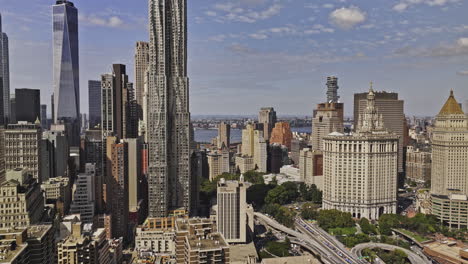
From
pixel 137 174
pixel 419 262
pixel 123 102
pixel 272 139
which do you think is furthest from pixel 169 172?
pixel 272 139

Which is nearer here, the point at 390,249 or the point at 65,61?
the point at 390,249

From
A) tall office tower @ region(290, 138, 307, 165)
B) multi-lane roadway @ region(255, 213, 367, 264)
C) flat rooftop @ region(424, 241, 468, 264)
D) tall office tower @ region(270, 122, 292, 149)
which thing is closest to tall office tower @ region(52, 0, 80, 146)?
tall office tower @ region(290, 138, 307, 165)

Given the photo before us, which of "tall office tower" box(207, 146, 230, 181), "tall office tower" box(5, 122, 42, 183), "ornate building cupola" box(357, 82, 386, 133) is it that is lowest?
"tall office tower" box(207, 146, 230, 181)

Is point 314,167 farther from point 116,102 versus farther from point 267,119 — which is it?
point 267,119

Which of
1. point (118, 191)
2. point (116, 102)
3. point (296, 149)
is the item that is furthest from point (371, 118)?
point (296, 149)

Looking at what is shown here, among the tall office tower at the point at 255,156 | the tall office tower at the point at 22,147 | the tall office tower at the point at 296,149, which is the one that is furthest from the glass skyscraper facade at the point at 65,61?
the tall office tower at the point at 22,147

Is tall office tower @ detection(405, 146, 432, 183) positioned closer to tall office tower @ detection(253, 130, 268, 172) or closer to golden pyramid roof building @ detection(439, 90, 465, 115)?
golden pyramid roof building @ detection(439, 90, 465, 115)
